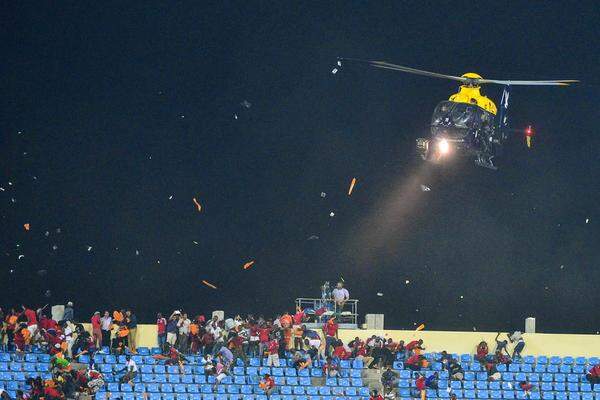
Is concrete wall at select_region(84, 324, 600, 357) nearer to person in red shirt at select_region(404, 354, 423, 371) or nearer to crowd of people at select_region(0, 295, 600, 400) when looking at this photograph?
crowd of people at select_region(0, 295, 600, 400)

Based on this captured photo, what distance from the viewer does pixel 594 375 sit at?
2681cm

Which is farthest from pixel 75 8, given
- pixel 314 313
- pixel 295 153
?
pixel 314 313

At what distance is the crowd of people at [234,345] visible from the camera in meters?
25.4

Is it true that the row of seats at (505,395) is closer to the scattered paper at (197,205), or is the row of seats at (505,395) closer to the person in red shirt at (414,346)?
the person in red shirt at (414,346)

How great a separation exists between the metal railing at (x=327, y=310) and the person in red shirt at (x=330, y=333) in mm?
1144

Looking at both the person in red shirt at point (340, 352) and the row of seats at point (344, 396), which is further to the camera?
the person in red shirt at point (340, 352)

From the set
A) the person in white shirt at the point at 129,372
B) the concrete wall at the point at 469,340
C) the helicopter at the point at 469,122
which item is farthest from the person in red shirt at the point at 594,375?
the person in white shirt at the point at 129,372

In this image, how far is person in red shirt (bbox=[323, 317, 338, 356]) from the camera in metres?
26.2

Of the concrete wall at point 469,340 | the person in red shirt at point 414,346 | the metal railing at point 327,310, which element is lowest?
the person in red shirt at point 414,346

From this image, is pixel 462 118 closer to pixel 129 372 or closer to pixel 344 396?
pixel 344 396

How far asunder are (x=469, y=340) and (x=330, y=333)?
121 inches

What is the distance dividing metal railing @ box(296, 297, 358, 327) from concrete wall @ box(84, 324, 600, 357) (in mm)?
636

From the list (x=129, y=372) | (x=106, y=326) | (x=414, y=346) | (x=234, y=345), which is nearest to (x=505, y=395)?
(x=414, y=346)

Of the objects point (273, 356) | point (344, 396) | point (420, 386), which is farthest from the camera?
point (273, 356)
